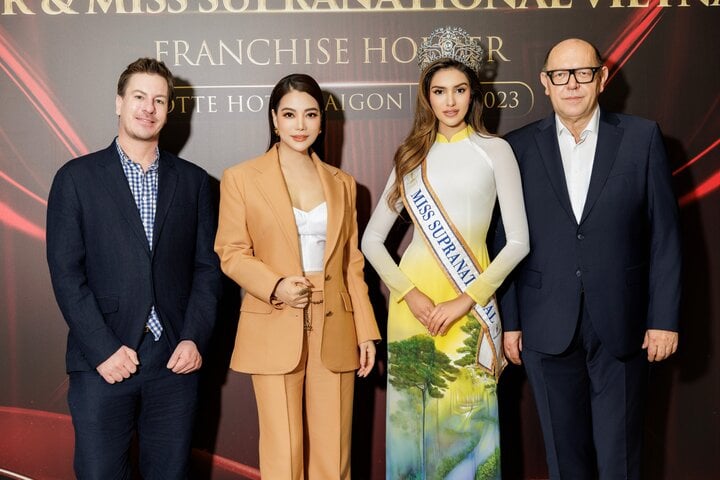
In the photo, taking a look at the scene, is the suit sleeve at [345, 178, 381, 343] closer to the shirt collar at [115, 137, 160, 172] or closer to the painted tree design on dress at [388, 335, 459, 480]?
the painted tree design on dress at [388, 335, 459, 480]

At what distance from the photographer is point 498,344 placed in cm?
262

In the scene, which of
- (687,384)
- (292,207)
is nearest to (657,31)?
(687,384)

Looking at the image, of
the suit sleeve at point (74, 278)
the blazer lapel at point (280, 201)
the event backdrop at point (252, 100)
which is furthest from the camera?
the event backdrop at point (252, 100)

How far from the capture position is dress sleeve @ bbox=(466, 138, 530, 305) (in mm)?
2521

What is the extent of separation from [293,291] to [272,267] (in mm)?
138

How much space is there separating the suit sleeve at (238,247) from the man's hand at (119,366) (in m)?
0.38

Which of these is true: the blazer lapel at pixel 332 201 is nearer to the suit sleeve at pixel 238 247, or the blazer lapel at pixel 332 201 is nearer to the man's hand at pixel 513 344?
the suit sleeve at pixel 238 247

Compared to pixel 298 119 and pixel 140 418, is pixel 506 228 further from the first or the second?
pixel 140 418

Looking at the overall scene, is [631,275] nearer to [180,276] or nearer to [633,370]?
[633,370]

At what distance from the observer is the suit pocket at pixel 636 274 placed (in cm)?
Answer: 252

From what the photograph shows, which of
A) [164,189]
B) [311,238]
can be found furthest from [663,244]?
[164,189]

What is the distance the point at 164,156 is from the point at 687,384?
7.00 feet

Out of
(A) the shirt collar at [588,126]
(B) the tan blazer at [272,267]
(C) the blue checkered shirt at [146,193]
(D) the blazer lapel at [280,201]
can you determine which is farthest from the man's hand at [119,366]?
(A) the shirt collar at [588,126]

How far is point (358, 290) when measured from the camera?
8.84 feet
